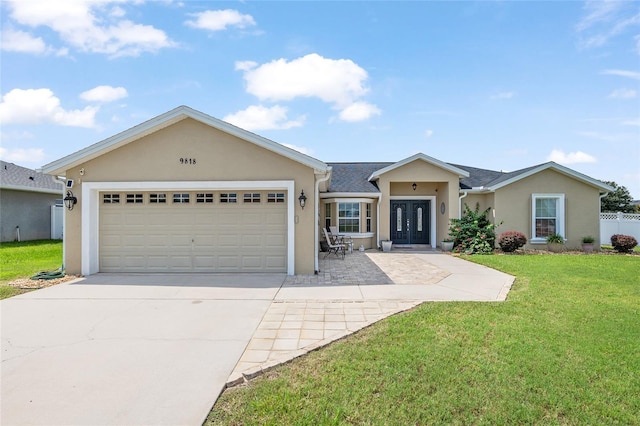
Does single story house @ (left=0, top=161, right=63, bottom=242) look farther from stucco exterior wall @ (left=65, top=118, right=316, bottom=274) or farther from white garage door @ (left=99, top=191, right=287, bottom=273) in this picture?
white garage door @ (left=99, top=191, right=287, bottom=273)

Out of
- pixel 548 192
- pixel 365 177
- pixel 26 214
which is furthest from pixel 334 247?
pixel 26 214

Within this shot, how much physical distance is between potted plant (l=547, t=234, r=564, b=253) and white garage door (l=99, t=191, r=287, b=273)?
12.9 metres

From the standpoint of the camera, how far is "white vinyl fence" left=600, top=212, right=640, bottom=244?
17.7 metres

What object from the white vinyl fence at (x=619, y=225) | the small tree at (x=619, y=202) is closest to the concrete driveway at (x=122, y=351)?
the white vinyl fence at (x=619, y=225)

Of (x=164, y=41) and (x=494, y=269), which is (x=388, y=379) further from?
(x=164, y=41)

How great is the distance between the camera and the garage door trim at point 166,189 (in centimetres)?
936

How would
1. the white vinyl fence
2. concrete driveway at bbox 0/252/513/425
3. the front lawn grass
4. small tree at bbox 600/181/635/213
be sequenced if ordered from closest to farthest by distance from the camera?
the front lawn grass < concrete driveway at bbox 0/252/513/425 < the white vinyl fence < small tree at bbox 600/181/635/213

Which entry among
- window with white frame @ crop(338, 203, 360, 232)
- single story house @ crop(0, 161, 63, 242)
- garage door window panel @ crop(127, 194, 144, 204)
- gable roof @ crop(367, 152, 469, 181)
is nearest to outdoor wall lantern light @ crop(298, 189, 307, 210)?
garage door window panel @ crop(127, 194, 144, 204)

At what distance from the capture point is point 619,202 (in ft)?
98.5

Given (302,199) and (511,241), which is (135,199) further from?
(511,241)

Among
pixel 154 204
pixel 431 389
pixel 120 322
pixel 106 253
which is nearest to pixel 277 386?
pixel 431 389

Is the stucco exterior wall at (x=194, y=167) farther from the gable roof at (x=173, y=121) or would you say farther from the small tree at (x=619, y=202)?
the small tree at (x=619, y=202)

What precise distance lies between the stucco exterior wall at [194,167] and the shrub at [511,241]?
9.47 meters

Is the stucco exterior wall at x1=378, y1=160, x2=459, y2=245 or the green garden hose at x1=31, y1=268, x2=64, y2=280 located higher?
the stucco exterior wall at x1=378, y1=160, x2=459, y2=245
